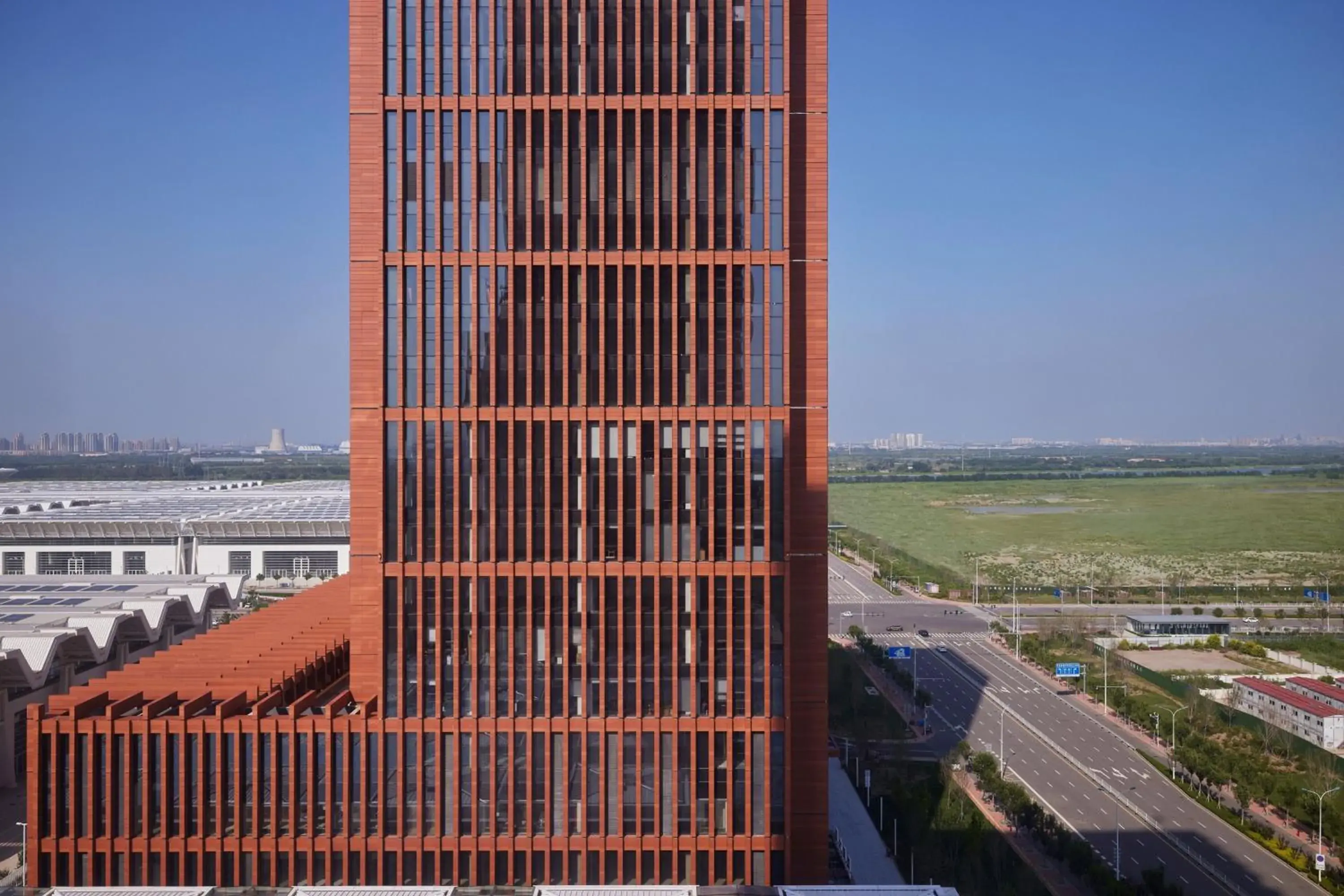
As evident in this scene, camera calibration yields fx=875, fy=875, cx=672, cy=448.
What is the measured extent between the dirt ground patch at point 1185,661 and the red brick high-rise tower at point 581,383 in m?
52.0

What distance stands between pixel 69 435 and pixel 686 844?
139m

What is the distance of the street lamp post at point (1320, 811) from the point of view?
118 feet

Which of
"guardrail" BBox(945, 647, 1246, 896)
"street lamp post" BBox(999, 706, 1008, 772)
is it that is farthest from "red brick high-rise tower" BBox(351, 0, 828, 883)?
"street lamp post" BBox(999, 706, 1008, 772)

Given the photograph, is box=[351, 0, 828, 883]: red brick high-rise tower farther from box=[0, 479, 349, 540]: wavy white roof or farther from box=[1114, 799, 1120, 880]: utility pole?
box=[0, 479, 349, 540]: wavy white roof

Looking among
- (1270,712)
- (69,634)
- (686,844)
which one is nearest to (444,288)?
(686,844)

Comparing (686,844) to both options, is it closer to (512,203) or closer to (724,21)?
(512,203)

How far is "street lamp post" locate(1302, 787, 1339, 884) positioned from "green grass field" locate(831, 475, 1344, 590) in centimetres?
5958

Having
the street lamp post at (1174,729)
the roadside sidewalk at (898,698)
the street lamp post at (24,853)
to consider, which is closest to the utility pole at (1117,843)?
the street lamp post at (1174,729)

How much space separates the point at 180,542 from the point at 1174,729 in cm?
8099

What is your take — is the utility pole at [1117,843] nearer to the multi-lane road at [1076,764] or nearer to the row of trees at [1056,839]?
the multi-lane road at [1076,764]

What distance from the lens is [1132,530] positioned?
115 metres

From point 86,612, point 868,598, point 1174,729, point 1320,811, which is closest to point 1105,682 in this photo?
point 1174,729

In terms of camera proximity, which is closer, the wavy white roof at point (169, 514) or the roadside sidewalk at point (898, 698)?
the roadside sidewalk at point (898, 698)

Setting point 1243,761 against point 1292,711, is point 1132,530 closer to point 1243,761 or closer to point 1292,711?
point 1292,711
